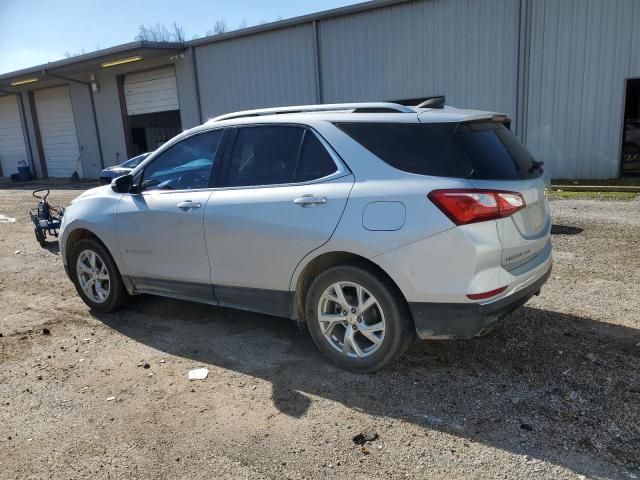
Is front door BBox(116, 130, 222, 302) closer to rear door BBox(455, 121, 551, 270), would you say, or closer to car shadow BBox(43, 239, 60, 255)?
rear door BBox(455, 121, 551, 270)

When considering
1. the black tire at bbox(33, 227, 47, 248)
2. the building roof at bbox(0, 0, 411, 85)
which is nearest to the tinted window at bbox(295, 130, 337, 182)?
the black tire at bbox(33, 227, 47, 248)

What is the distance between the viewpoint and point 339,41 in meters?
15.8

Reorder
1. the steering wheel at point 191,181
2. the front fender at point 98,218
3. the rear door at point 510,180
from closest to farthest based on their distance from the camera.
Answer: the rear door at point 510,180, the steering wheel at point 191,181, the front fender at point 98,218

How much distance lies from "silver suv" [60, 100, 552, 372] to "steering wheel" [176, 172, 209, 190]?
2 cm

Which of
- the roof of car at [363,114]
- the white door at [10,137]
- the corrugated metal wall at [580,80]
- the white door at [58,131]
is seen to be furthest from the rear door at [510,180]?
the white door at [10,137]

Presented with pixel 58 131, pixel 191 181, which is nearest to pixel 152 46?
pixel 58 131

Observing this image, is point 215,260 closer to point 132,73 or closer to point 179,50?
point 179,50

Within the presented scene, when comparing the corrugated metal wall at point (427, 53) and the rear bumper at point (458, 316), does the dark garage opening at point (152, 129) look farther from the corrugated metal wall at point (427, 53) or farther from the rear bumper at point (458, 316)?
the rear bumper at point (458, 316)

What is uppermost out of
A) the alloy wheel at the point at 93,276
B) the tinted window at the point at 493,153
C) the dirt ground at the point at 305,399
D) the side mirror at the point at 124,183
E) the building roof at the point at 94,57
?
the building roof at the point at 94,57

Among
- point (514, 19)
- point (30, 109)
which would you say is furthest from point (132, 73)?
point (514, 19)

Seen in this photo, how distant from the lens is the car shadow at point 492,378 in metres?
2.99

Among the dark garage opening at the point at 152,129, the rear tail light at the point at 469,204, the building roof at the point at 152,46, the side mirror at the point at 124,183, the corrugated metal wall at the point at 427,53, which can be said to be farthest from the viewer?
the dark garage opening at the point at 152,129

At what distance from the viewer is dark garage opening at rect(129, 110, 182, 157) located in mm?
21188

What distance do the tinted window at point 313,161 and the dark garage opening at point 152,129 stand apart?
18.0 meters
